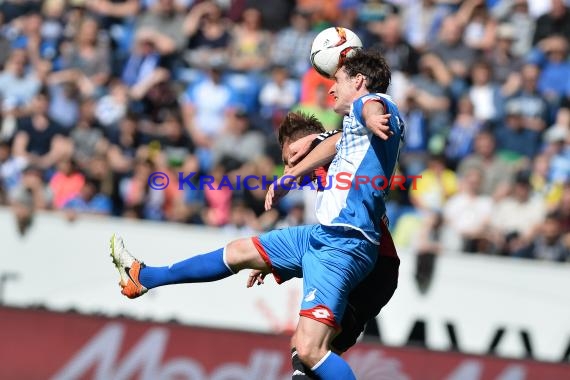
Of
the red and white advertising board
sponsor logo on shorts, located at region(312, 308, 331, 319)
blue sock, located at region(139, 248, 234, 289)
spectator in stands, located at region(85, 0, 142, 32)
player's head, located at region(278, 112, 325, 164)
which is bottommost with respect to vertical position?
the red and white advertising board

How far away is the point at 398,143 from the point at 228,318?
537cm

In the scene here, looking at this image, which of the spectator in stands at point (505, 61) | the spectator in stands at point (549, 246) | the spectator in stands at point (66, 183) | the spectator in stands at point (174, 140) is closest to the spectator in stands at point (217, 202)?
the spectator in stands at point (174, 140)

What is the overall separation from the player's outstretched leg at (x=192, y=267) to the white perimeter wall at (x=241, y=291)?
14.0 ft

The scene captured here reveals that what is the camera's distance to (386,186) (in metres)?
7.13

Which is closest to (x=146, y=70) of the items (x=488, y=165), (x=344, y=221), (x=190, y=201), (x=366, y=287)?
(x=190, y=201)

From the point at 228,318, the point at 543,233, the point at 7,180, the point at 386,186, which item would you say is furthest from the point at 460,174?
the point at 386,186

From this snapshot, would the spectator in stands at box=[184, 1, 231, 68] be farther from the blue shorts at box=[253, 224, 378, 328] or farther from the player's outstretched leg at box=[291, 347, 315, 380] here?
the player's outstretched leg at box=[291, 347, 315, 380]

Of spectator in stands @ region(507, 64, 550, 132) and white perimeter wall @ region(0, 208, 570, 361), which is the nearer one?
white perimeter wall @ region(0, 208, 570, 361)

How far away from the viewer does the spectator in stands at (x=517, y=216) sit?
12.4 meters

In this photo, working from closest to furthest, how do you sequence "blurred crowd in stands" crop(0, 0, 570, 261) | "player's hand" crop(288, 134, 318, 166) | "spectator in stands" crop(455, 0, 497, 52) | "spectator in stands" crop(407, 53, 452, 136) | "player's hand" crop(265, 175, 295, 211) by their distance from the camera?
"player's hand" crop(265, 175, 295, 211) → "player's hand" crop(288, 134, 318, 166) → "blurred crowd in stands" crop(0, 0, 570, 261) → "spectator in stands" crop(407, 53, 452, 136) → "spectator in stands" crop(455, 0, 497, 52)

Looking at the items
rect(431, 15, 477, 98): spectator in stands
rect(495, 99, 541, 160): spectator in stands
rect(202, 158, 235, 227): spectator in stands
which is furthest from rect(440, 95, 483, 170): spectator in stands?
rect(202, 158, 235, 227): spectator in stands

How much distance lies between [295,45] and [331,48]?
25.4 feet

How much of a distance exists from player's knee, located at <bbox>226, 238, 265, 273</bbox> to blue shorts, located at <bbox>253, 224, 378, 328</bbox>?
5 centimetres

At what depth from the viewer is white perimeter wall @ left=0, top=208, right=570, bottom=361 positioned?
38.2 ft
